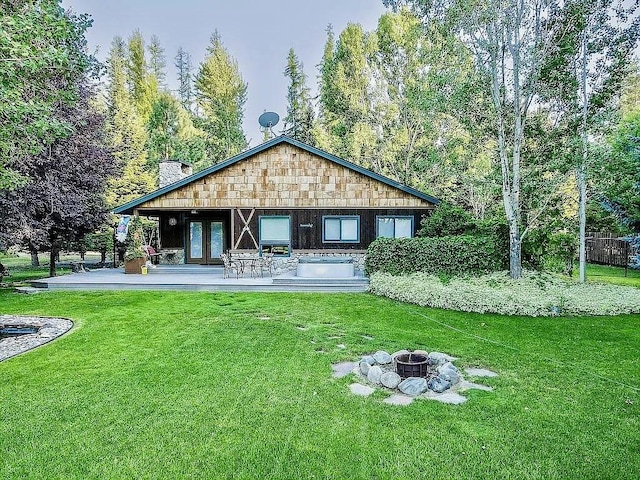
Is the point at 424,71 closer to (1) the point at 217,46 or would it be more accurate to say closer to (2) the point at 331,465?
(1) the point at 217,46

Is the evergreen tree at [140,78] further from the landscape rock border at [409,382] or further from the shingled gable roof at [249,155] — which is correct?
the landscape rock border at [409,382]

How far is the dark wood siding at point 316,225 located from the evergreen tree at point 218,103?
53.1 ft

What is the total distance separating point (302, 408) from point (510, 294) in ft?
21.1

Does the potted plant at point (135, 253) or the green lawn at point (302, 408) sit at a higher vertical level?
the potted plant at point (135, 253)

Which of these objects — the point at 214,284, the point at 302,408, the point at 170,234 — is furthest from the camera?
the point at 170,234

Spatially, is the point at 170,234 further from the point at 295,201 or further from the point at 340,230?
the point at 340,230

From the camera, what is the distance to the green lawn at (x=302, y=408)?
3.32m

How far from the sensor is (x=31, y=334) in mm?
7512

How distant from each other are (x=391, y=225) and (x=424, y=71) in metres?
10.6

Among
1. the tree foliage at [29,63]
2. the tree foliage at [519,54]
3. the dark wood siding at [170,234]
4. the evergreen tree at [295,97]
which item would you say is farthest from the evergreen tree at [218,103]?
the tree foliage at [29,63]

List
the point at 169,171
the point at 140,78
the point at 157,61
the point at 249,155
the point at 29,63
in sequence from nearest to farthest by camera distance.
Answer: the point at 29,63
the point at 249,155
the point at 169,171
the point at 140,78
the point at 157,61

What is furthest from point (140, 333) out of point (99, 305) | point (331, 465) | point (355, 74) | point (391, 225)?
point (355, 74)

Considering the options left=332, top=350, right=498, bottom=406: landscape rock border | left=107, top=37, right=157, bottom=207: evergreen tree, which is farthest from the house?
left=332, top=350, right=498, bottom=406: landscape rock border

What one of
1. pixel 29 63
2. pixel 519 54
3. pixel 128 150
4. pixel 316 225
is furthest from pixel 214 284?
pixel 128 150
